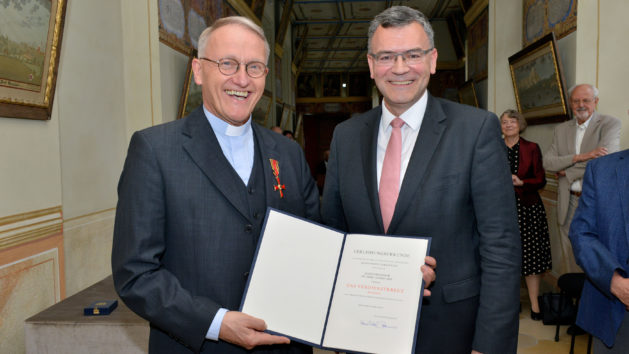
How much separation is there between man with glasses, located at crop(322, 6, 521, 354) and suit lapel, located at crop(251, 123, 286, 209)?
35 cm

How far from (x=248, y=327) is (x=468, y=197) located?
3.14ft

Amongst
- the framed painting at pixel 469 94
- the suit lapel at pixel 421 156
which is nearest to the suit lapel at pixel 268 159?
the suit lapel at pixel 421 156

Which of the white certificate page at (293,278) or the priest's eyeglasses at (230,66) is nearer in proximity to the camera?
the white certificate page at (293,278)

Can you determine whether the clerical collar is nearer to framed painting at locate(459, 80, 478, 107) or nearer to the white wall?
the white wall

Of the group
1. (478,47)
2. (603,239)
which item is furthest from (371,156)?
(478,47)

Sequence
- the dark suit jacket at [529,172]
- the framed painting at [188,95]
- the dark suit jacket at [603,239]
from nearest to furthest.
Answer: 1. the dark suit jacket at [603,239]
2. the dark suit jacket at [529,172]
3. the framed painting at [188,95]

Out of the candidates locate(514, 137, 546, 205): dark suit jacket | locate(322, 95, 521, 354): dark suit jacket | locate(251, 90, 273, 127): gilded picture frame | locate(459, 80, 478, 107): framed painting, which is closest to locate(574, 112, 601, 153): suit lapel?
locate(514, 137, 546, 205): dark suit jacket

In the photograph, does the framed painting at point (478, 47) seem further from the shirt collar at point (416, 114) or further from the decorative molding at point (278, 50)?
the shirt collar at point (416, 114)

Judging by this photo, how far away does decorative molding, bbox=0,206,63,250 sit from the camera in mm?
2904

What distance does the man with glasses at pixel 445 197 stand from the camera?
170 centimetres

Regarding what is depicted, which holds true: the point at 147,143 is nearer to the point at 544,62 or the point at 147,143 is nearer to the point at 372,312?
the point at 372,312

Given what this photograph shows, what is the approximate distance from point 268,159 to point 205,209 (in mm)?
347

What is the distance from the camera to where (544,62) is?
5.40 m
